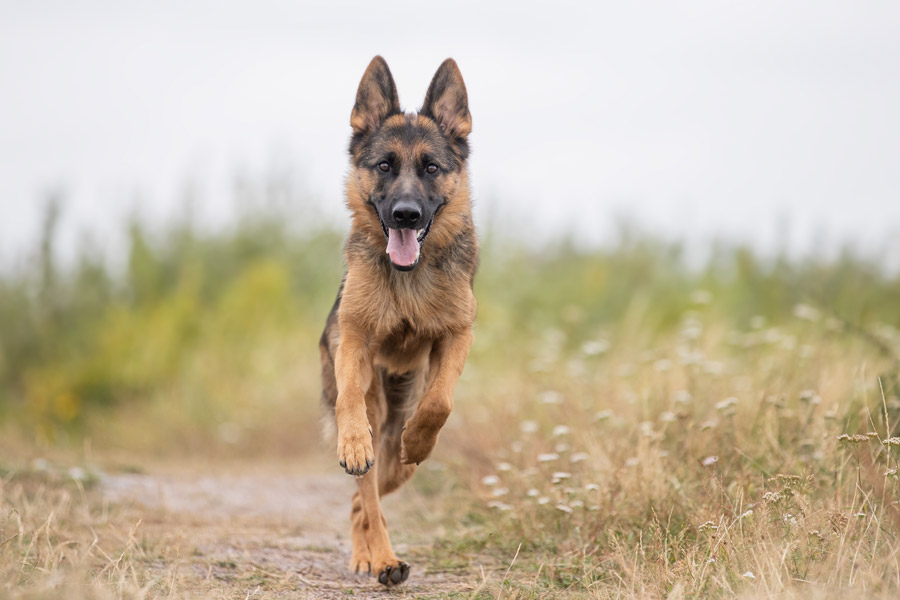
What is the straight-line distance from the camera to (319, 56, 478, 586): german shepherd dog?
15.4 ft

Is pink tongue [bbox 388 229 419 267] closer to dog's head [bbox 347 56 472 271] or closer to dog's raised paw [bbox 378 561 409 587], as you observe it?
dog's head [bbox 347 56 472 271]

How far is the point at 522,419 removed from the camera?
25.3 feet

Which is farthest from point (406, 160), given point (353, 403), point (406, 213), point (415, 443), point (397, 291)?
point (415, 443)

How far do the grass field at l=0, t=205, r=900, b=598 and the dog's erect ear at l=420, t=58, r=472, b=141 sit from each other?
2.10m

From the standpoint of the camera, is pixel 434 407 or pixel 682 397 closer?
pixel 434 407

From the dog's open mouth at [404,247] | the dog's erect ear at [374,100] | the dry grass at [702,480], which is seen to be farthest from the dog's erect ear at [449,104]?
the dry grass at [702,480]

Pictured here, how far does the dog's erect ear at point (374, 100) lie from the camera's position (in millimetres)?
5363

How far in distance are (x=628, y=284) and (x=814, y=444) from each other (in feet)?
27.0

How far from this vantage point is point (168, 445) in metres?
11.4

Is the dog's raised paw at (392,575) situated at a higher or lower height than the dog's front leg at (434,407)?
lower

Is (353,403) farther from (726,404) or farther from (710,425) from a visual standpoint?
(726,404)

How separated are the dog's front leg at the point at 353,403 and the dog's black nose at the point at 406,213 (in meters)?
0.67

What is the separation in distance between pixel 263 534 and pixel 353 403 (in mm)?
1782

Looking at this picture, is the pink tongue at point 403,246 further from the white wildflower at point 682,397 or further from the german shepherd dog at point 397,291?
the white wildflower at point 682,397
